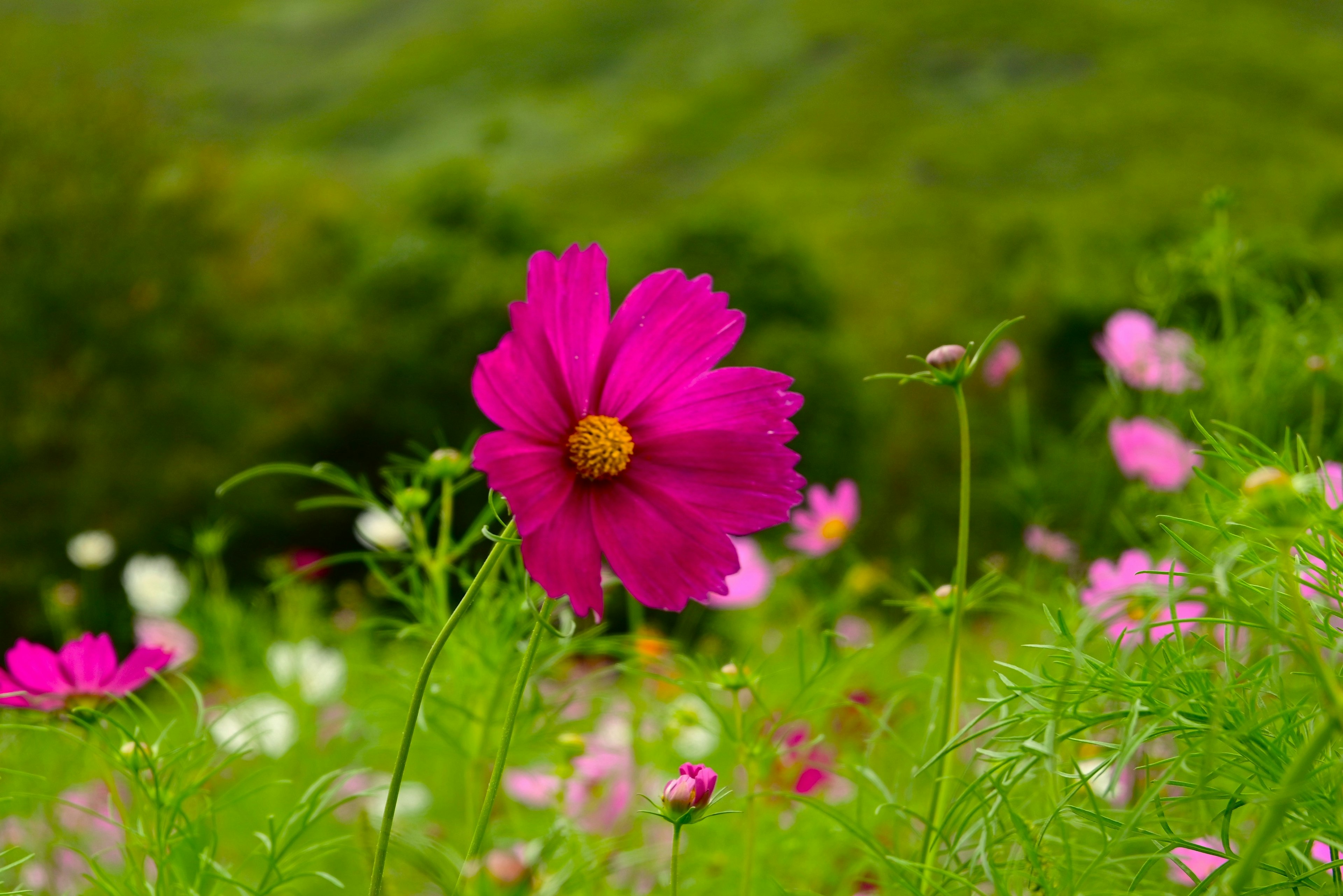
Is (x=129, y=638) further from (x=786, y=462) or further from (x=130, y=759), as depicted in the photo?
(x=786, y=462)

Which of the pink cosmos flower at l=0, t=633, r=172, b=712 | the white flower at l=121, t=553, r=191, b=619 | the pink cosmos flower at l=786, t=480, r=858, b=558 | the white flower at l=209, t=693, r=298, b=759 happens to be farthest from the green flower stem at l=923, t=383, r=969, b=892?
the white flower at l=121, t=553, r=191, b=619

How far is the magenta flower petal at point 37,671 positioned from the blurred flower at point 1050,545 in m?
1.02

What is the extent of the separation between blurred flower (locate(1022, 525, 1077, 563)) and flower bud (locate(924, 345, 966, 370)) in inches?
31.3

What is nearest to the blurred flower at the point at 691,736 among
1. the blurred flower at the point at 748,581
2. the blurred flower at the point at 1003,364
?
the blurred flower at the point at 748,581

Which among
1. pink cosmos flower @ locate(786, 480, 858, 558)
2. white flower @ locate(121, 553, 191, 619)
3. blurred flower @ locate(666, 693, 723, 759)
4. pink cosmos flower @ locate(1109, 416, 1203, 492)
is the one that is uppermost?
pink cosmos flower @ locate(1109, 416, 1203, 492)

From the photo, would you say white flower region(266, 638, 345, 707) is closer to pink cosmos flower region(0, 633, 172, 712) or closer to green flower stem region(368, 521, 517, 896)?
pink cosmos flower region(0, 633, 172, 712)

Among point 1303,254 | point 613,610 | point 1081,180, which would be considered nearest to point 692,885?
point 1303,254

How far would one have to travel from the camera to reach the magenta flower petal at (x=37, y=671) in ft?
1.70

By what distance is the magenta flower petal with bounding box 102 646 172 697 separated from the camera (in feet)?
1.82

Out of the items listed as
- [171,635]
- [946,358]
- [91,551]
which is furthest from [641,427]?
[91,551]

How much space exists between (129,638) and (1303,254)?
4.66 meters

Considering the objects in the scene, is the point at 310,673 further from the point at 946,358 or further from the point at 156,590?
the point at 946,358

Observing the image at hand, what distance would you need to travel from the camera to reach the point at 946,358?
465mm

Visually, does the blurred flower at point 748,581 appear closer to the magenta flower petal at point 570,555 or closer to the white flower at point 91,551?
the magenta flower petal at point 570,555
